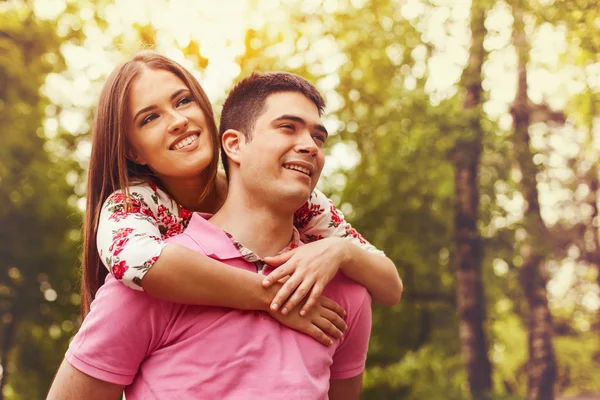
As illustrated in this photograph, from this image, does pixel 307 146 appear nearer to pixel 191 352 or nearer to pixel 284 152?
pixel 284 152

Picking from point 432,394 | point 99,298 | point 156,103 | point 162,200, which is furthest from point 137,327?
point 432,394

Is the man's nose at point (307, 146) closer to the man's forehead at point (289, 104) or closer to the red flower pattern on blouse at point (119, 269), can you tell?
the man's forehead at point (289, 104)

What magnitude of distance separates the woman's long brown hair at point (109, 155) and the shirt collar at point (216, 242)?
214 millimetres

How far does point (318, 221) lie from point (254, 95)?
338 millimetres

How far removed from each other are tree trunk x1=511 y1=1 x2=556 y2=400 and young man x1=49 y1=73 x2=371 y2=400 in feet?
13.9

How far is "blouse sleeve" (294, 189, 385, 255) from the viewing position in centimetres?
152

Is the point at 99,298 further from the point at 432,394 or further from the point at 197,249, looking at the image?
the point at 432,394

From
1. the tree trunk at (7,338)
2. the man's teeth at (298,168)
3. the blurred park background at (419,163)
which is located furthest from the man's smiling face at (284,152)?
the tree trunk at (7,338)

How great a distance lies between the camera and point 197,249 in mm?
1226

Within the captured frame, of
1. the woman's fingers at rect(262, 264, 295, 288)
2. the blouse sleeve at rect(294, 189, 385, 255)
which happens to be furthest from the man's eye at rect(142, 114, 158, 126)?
the woman's fingers at rect(262, 264, 295, 288)

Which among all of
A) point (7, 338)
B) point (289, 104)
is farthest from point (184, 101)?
point (7, 338)

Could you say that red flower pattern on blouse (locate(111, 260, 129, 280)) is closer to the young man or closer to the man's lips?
the young man

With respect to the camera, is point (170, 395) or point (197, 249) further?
point (197, 249)

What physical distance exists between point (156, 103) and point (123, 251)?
0.44 metres
